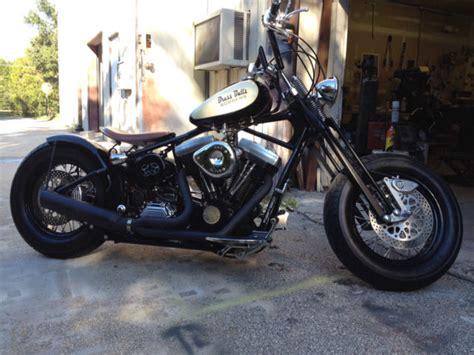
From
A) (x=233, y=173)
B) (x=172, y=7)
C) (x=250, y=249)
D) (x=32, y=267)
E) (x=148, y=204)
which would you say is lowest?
(x=32, y=267)

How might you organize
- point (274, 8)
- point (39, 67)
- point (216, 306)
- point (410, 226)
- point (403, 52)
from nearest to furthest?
point (216, 306) → point (274, 8) → point (410, 226) → point (403, 52) → point (39, 67)

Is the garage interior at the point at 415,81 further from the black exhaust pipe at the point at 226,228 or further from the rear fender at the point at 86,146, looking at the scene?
the rear fender at the point at 86,146

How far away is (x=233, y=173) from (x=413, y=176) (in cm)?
113

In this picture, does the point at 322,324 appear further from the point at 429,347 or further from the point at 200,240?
the point at 200,240

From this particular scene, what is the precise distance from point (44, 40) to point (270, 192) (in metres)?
40.7

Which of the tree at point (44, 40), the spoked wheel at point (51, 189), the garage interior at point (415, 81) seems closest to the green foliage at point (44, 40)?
the tree at point (44, 40)

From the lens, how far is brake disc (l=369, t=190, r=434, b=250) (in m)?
2.89

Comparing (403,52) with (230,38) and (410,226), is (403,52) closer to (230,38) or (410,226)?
(230,38)

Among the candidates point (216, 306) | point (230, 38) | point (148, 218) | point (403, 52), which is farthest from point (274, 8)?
point (403, 52)

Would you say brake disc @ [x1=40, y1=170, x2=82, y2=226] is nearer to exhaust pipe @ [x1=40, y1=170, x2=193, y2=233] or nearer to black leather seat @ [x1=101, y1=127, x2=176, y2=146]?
exhaust pipe @ [x1=40, y1=170, x2=193, y2=233]

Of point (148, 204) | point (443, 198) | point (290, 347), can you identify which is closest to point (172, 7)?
point (148, 204)

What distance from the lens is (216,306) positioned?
268 cm

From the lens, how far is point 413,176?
2.93m

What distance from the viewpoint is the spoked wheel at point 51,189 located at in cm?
Result: 328
